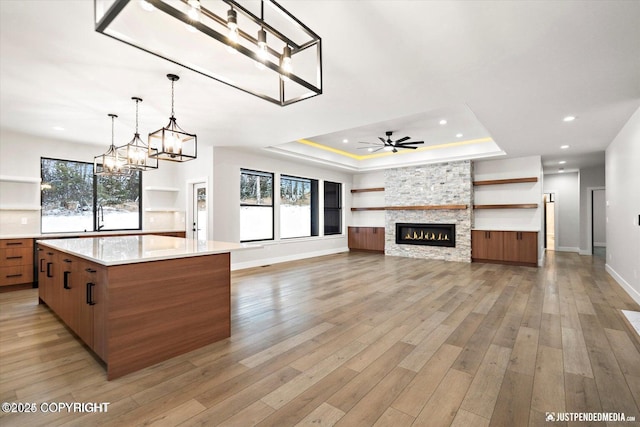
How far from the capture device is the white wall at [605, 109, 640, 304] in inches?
163

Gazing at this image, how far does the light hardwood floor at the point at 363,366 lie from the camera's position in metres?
1.85

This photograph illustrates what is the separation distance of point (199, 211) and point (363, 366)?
588cm

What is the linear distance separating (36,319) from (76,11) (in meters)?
3.43

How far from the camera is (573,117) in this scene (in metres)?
4.41

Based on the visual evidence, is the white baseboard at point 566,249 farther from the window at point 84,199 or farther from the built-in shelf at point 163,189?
the window at point 84,199

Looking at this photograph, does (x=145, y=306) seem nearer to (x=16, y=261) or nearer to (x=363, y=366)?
(x=363, y=366)

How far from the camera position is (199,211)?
23.4 ft

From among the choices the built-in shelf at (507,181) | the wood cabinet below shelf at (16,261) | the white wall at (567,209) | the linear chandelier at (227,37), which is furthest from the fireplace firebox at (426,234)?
the wood cabinet below shelf at (16,261)

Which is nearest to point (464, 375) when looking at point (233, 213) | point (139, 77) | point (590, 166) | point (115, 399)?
point (115, 399)

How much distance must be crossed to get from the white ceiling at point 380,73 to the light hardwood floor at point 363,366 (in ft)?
8.73

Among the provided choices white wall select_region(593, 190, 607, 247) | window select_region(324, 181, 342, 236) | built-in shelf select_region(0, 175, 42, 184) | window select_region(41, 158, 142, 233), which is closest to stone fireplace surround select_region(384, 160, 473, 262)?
window select_region(324, 181, 342, 236)

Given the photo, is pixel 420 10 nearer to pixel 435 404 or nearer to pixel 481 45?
pixel 481 45

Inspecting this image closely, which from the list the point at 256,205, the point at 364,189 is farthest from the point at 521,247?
the point at 256,205

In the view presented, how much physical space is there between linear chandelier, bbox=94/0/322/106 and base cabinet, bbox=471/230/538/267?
6.34 metres
